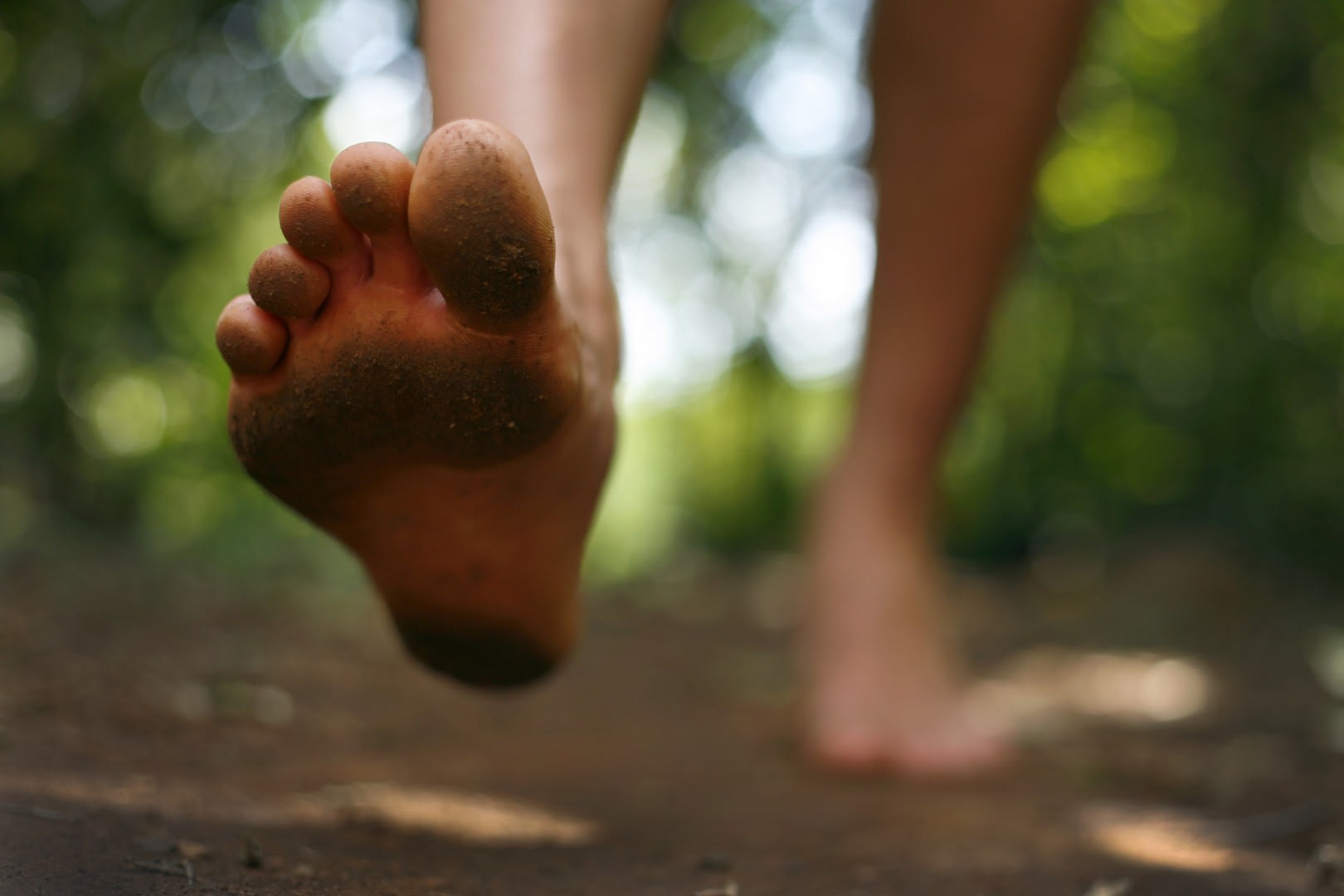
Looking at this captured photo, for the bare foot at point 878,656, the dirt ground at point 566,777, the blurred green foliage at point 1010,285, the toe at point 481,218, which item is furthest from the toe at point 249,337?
the blurred green foliage at point 1010,285

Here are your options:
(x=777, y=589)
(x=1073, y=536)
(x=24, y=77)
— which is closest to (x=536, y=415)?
(x=24, y=77)

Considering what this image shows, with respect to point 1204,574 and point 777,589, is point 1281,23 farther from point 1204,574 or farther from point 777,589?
point 777,589

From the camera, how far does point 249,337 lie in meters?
0.61

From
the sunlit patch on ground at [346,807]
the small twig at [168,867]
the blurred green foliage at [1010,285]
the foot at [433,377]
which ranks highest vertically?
the blurred green foliage at [1010,285]

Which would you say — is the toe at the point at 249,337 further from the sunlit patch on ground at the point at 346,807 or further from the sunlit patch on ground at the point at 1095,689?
the sunlit patch on ground at the point at 1095,689

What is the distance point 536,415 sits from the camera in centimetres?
64

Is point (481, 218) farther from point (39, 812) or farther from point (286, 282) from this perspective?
point (39, 812)

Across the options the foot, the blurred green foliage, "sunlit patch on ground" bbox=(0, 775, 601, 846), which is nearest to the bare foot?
the blurred green foliage

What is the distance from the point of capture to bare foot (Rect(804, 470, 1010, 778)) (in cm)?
115

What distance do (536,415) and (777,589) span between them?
134 inches

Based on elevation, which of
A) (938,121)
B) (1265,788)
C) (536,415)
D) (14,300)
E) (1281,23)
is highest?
(1281,23)

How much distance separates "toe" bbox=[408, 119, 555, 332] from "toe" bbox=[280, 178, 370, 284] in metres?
0.05

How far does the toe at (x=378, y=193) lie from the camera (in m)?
0.58

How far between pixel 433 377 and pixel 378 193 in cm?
10
